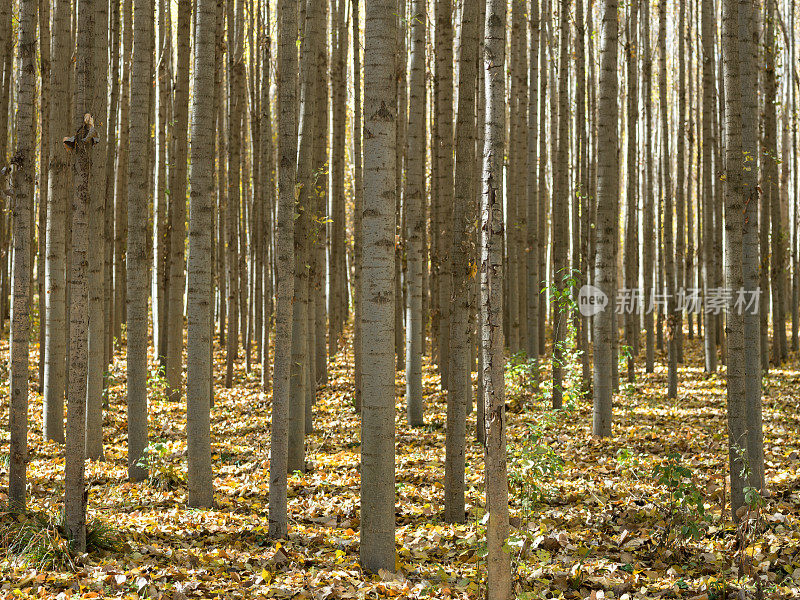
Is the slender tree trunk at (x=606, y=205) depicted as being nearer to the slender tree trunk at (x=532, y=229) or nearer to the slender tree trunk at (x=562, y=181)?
the slender tree trunk at (x=562, y=181)

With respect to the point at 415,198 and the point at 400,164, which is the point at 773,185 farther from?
the point at 415,198

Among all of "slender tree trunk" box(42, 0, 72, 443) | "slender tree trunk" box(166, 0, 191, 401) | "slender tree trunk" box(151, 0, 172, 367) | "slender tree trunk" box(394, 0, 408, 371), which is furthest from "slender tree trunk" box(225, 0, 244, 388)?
"slender tree trunk" box(42, 0, 72, 443)

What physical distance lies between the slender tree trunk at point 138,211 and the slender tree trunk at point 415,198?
2.27m

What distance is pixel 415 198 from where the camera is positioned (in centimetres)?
661

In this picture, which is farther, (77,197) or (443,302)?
(443,302)

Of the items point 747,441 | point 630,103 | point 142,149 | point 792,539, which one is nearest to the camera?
point 792,539

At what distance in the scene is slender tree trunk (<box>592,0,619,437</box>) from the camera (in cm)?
638

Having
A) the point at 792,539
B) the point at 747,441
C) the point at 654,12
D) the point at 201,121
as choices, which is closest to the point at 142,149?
the point at 201,121

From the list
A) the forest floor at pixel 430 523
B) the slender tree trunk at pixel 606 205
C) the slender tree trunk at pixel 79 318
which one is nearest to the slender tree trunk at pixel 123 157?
the forest floor at pixel 430 523

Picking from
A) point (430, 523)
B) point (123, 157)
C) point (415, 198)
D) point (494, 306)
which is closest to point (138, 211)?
point (415, 198)

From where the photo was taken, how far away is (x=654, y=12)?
1741 centimetres

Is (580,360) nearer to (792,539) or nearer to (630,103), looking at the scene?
(630,103)

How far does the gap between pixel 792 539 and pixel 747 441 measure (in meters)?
0.64

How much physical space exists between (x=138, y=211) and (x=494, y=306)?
3.25m
